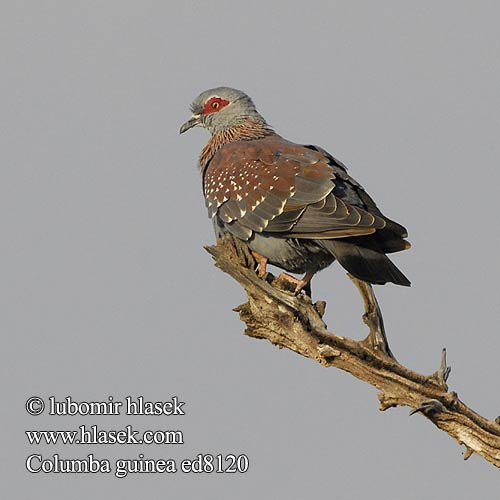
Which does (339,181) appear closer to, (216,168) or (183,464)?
(216,168)

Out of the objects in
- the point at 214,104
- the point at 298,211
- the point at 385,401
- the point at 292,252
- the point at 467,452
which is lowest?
the point at 467,452

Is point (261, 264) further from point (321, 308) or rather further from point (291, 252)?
point (321, 308)

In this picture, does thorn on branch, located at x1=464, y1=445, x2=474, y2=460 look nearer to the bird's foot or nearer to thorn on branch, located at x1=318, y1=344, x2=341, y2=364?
thorn on branch, located at x1=318, y1=344, x2=341, y2=364

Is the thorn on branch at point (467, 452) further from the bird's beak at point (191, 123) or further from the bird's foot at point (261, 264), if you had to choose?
the bird's beak at point (191, 123)

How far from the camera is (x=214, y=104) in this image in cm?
1055

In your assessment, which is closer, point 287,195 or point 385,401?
point 385,401

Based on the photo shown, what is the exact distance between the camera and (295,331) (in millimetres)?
8414

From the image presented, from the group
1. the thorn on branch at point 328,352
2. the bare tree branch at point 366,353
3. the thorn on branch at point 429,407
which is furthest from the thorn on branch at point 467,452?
the thorn on branch at point 328,352

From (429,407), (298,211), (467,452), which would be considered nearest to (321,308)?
(298,211)

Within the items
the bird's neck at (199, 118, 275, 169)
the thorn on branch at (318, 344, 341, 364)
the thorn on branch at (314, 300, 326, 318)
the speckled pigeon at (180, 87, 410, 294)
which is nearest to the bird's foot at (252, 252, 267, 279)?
the speckled pigeon at (180, 87, 410, 294)

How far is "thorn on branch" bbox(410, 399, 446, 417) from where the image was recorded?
26.2 ft

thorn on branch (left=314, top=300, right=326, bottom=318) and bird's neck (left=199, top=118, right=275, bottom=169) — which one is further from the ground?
bird's neck (left=199, top=118, right=275, bottom=169)

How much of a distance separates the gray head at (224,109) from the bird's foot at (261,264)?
2026 millimetres

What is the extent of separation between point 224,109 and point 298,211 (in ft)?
8.18
